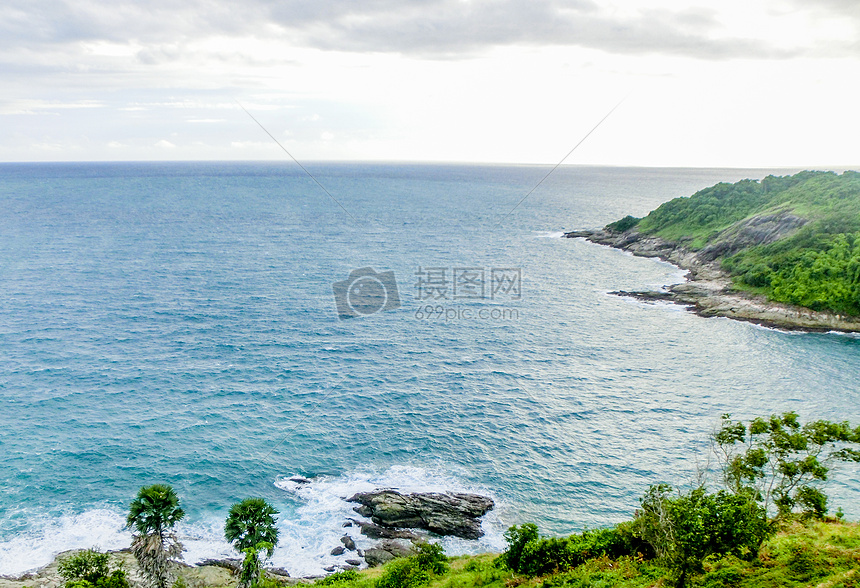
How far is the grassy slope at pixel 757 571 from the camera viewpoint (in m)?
23.5

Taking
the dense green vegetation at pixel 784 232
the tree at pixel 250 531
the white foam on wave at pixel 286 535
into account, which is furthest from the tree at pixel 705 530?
the dense green vegetation at pixel 784 232

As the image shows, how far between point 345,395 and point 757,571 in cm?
4256

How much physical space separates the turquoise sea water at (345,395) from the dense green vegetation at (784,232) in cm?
1142

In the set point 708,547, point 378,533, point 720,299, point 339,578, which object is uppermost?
point 720,299

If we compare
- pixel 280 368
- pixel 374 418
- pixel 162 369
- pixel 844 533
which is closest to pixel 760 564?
pixel 844 533

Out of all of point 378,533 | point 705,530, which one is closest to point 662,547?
point 705,530

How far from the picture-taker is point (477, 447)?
168 ft

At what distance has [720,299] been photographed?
292ft

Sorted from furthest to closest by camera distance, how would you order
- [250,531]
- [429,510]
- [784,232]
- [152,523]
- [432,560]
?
[784,232], [429,510], [432,560], [250,531], [152,523]

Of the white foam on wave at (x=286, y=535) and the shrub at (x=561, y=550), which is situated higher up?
the shrub at (x=561, y=550)

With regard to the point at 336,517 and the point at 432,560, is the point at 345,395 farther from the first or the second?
the point at 432,560

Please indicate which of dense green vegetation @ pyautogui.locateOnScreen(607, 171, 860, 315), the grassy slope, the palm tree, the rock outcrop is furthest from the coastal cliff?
the palm tree

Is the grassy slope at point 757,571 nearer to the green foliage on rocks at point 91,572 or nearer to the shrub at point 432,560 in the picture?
the shrub at point 432,560

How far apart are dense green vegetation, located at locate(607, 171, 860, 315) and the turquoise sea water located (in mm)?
11418
